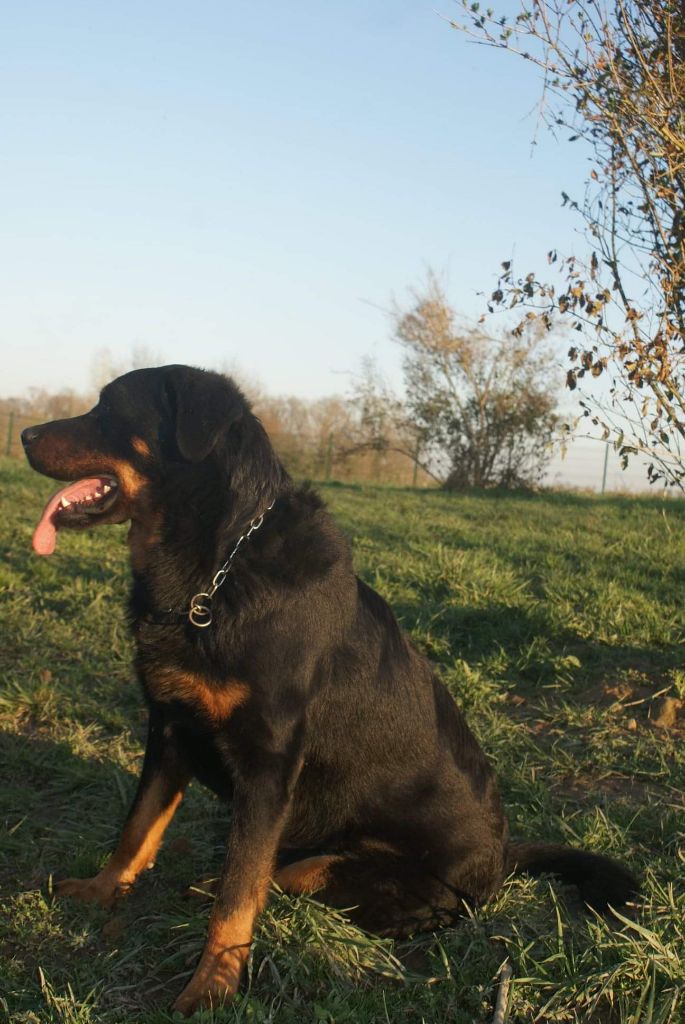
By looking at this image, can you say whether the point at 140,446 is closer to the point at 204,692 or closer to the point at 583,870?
the point at 204,692

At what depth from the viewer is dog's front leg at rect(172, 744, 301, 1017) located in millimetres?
2775

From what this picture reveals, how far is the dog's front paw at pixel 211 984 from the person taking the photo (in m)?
2.73

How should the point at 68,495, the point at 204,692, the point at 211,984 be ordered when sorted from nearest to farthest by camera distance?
the point at 211,984
the point at 204,692
the point at 68,495

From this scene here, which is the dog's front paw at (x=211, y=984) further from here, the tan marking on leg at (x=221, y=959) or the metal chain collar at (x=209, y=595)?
the metal chain collar at (x=209, y=595)

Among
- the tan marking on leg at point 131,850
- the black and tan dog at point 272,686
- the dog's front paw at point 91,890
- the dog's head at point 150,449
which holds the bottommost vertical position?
the dog's front paw at point 91,890

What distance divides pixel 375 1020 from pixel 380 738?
2.99 feet

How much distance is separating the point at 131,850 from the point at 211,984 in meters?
0.75

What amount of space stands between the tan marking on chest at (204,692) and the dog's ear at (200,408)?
2.54 ft

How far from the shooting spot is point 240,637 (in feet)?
9.99

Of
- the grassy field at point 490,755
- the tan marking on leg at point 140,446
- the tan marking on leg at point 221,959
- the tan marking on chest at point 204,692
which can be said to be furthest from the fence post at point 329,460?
the tan marking on leg at point 221,959

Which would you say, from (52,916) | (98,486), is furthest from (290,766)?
(98,486)

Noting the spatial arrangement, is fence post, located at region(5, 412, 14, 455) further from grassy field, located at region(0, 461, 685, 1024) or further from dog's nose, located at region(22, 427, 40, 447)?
dog's nose, located at region(22, 427, 40, 447)

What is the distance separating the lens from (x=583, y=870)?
3402 millimetres

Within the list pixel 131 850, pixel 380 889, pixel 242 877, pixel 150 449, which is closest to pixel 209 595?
pixel 150 449
